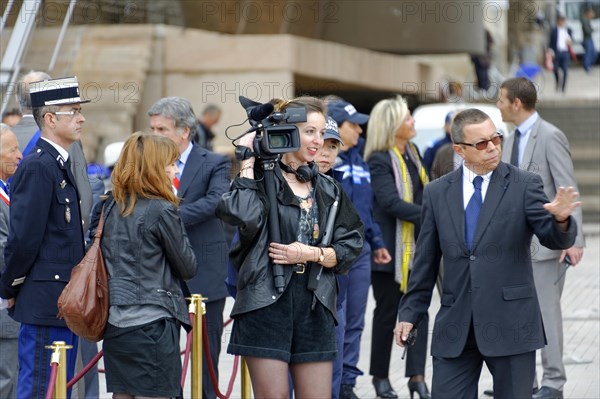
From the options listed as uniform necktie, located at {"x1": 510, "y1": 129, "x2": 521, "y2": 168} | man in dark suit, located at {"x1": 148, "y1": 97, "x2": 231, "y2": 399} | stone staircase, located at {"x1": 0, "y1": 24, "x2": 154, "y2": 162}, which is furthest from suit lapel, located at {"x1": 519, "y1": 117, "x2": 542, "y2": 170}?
stone staircase, located at {"x1": 0, "y1": 24, "x2": 154, "y2": 162}

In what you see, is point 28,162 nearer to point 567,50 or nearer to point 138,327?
point 138,327

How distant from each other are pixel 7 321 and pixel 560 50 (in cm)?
2945

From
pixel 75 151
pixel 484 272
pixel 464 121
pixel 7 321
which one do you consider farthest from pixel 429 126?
pixel 484 272

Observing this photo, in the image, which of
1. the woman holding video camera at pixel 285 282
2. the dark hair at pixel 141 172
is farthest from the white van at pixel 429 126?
the woman holding video camera at pixel 285 282

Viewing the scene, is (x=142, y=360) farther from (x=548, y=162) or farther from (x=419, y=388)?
(x=548, y=162)

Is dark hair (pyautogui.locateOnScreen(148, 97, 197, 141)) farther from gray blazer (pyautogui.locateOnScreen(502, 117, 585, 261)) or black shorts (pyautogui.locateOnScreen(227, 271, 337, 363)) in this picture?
gray blazer (pyautogui.locateOnScreen(502, 117, 585, 261))

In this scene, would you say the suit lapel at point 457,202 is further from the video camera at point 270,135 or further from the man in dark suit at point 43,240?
the man in dark suit at point 43,240

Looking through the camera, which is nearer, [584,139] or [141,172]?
[141,172]

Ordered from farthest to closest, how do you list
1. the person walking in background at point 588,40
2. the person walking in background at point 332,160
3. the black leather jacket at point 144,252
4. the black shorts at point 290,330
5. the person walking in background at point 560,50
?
1. the person walking in background at point 588,40
2. the person walking in background at point 560,50
3. the person walking in background at point 332,160
4. the black leather jacket at point 144,252
5. the black shorts at point 290,330

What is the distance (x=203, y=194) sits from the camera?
26.3 feet

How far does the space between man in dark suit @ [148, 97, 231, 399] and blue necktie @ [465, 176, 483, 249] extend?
199 centimetres

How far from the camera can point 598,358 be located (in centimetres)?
1082

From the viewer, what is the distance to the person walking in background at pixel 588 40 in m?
40.0

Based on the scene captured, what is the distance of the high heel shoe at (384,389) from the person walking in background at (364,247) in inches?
14.6
